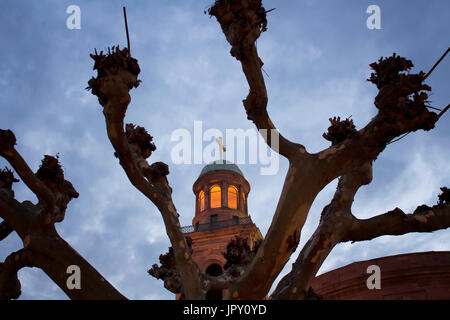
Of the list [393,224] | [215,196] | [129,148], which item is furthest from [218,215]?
[393,224]

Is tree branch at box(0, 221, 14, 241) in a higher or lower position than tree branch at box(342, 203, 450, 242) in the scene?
higher

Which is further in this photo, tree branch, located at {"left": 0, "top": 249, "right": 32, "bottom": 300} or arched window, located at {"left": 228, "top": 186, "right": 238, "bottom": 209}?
arched window, located at {"left": 228, "top": 186, "right": 238, "bottom": 209}

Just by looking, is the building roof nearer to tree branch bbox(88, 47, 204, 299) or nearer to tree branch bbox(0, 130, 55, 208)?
tree branch bbox(88, 47, 204, 299)

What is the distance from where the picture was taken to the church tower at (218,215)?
32.6 meters

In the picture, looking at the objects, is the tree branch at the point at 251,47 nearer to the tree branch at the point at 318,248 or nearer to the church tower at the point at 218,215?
the tree branch at the point at 318,248

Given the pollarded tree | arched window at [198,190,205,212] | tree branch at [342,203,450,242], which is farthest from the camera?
arched window at [198,190,205,212]

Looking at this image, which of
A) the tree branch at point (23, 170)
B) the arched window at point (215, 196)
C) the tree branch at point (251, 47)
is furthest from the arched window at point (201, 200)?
the tree branch at point (251, 47)

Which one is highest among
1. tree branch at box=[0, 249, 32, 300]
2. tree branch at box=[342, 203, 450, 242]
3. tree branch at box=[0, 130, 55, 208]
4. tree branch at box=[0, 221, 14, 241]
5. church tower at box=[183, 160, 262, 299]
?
church tower at box=[183, 160, 262, 299]

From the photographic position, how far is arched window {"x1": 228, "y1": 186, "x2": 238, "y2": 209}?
37.3 metres

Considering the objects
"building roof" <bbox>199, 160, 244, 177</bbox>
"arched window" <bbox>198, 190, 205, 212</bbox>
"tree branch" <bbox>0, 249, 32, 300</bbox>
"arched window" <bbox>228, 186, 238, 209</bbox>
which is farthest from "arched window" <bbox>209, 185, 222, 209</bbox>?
"tree branch" <bbox>0, 249, 32, 300</bbox>
